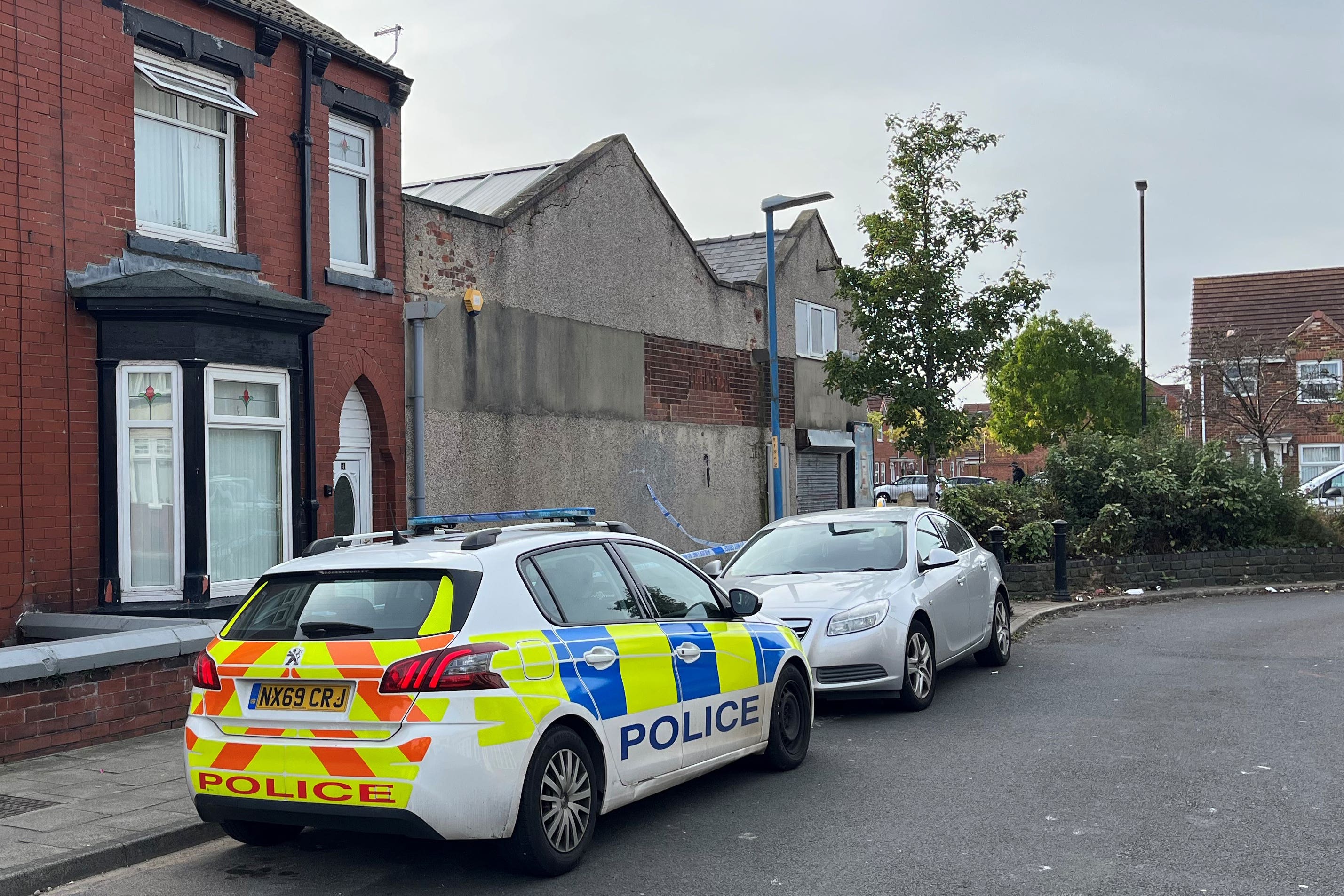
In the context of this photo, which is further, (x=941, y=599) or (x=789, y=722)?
(x=941, y=599)

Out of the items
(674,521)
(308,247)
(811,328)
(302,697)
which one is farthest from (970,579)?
(811,328)

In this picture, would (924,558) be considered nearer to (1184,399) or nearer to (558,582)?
(558,582)

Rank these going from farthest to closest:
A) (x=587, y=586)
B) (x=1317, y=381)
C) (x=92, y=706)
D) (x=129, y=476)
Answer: (x=1317, y=381)
(x=129, y=476)
(x=92, y=706)
(x=587, y=586)

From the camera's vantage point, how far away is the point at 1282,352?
4122cm

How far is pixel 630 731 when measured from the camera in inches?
240

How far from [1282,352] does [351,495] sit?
119 feet

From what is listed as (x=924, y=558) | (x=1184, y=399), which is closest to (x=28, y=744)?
(x=924, y=558)

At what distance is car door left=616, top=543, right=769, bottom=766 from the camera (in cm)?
664

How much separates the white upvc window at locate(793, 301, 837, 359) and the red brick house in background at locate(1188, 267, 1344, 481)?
15679 mm

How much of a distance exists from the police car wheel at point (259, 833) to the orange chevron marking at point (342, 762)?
0.83 metres

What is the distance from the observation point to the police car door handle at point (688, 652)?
6594 mm

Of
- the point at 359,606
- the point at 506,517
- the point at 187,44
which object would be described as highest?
the point at 187,44

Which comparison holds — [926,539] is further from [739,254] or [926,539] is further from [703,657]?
[739,254]

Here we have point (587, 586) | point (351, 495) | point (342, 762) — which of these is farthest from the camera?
point (351, 495)
